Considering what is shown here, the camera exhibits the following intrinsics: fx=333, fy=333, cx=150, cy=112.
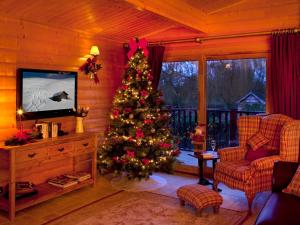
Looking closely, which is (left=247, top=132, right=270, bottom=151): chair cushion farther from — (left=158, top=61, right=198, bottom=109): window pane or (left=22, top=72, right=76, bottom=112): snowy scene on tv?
(left=22, top=72, right=76, bottom=112): snowy scene on tv

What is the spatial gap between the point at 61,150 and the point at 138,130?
1.13m

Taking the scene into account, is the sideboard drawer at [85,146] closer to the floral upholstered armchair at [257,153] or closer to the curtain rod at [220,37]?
the floral upholstered armchair at [257,153]

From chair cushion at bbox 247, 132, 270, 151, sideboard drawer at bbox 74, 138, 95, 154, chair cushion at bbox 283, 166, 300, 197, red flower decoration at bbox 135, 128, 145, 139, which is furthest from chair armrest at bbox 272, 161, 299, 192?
sideboard drawer at bbox 74, 138, 95, 154

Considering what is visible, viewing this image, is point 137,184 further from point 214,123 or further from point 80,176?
point 214,123

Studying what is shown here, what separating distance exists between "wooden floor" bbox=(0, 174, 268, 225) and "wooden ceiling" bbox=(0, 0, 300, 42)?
2330 millimetres

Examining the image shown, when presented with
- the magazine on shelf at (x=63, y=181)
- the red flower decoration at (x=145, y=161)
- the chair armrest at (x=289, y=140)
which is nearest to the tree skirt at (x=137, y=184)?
the red flower decoration at (x=145, y=161)

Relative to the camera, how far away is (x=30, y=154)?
3.80 metres

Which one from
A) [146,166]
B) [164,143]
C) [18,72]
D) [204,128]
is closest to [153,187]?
[146,166]

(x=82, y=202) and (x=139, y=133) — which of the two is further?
(x=139, y=133)

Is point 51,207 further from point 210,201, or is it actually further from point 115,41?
point 115,41

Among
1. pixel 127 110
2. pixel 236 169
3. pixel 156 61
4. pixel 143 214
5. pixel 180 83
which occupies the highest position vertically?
pixel 156 61

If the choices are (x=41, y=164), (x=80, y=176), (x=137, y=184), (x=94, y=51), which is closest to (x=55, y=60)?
(x=94, y=51)

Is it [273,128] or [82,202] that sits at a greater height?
[273,128]

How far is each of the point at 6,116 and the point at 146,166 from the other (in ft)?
6.52
